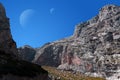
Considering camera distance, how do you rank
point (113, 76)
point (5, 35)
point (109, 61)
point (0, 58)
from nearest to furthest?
point (0, 58) → point (5, 35) → point (113, 76) → point (109, 61)

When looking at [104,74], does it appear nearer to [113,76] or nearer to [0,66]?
[113,76]

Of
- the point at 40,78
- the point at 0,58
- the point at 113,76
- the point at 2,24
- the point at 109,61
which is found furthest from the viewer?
the point at 109,61

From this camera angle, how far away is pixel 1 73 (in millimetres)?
33031

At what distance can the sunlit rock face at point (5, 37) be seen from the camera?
2760 inches

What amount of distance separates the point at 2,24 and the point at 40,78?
5623 centimetres

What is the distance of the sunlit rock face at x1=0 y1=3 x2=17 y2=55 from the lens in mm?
70100

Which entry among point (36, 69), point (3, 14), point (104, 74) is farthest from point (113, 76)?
point (36, 69)

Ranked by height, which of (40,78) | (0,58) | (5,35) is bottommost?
(40,78)

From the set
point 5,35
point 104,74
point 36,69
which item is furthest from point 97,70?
point 36,69

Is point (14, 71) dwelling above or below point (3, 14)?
below

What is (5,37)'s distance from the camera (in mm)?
78688

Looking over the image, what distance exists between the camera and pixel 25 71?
37.2 m

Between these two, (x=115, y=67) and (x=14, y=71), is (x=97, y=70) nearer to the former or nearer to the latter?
(x=115, y=67)

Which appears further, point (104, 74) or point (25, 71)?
point (104, 74)
